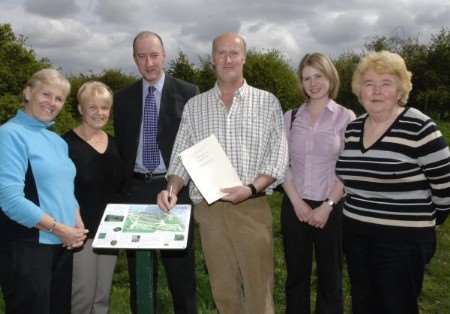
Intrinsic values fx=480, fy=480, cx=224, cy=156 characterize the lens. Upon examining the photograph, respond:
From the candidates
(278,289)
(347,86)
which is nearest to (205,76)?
(347,86)

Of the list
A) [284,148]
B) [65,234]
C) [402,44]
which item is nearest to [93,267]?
[65,234]

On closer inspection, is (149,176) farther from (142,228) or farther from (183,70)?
(183,70)

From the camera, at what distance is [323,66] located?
411 cm

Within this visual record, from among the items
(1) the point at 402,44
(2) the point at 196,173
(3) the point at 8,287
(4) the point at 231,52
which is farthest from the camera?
(1) the point at 402,44

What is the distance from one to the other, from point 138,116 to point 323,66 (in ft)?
6.04

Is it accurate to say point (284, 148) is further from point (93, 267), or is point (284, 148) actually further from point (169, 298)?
point (169, 298)

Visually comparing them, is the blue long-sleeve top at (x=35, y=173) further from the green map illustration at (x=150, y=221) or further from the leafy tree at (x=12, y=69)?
the leafy tree at (x=12, y=69)

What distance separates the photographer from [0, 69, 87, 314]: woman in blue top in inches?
128

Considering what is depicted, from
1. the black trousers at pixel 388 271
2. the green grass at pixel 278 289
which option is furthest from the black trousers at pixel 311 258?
the green grass at pixel 278 289

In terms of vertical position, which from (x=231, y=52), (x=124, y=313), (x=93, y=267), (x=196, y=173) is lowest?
(x=124, y=313)

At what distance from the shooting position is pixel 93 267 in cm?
412

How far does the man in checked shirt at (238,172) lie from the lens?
13.2 feet

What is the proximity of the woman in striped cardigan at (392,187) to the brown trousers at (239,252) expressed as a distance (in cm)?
80

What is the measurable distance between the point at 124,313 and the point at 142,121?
204 cm
